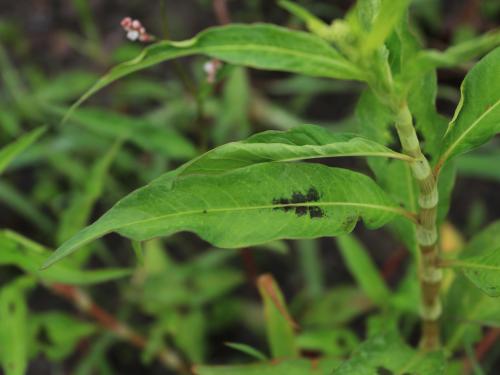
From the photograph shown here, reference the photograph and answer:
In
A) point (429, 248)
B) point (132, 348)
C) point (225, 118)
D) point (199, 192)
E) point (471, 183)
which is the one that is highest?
point (199, 192)

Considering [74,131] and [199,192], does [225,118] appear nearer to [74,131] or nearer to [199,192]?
[74,131]

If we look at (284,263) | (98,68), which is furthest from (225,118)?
(98,68)

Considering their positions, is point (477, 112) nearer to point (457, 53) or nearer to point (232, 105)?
point (457, 53)

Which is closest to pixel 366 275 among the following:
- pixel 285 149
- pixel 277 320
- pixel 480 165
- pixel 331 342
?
pixel 331 342

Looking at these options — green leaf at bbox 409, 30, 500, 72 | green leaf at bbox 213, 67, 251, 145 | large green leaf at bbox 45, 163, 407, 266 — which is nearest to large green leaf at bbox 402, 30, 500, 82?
green leaf at bbox 409, 30, 500, 72

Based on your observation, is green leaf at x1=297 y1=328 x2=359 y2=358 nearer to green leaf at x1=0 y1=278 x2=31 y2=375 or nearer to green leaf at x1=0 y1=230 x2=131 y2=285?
green leaf at x1=0 y1=230 x2=131 y2=285

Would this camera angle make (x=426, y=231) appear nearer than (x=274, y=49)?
No

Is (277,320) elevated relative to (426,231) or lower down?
lower down
